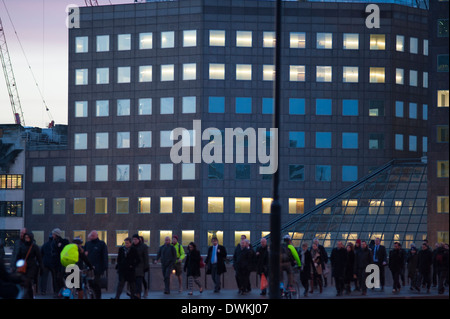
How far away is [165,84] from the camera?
306 ft

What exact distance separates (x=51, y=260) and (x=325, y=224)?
47.8 metres

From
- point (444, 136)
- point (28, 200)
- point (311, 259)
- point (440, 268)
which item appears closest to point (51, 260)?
point (311, 259)

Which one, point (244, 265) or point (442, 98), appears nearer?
point (244, 265)

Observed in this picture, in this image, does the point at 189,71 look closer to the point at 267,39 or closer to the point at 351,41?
the point at 267,39

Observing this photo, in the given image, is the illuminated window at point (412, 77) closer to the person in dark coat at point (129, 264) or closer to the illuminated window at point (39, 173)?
the illuminated window at point (39, 173)

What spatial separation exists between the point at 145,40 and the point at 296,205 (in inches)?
909

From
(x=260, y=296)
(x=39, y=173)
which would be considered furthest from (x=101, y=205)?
(x=260, y=296)

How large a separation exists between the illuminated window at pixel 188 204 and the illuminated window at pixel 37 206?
16.2m

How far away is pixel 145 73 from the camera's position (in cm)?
9394

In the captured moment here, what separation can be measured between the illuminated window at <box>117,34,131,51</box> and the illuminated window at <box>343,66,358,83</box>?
73.6ft

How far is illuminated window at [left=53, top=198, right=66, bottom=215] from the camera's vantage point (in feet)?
318

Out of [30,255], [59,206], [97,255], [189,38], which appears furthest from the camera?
[59,206]
